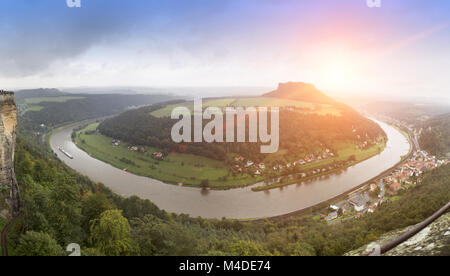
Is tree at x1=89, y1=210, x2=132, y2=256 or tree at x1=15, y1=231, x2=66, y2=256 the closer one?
tree at x1=15, y1=231, x2=66, y2=256

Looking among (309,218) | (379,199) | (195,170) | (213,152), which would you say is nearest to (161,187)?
(195,170)

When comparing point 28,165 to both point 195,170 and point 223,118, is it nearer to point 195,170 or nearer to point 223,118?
point 195,170

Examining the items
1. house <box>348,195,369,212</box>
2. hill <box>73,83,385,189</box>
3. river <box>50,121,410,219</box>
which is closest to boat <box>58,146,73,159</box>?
river <box>50,121,410,219</box>

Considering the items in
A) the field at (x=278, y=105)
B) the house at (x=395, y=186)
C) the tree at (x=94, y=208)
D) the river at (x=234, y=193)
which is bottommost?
the river at (x=234, y=193)

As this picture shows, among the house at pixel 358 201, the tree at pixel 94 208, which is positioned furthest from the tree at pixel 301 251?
the house at pixel 358 201

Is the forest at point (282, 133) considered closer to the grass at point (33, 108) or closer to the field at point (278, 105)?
the field at point (278, 105)

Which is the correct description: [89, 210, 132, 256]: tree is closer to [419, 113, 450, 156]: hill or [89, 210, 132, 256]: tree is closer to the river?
the river
